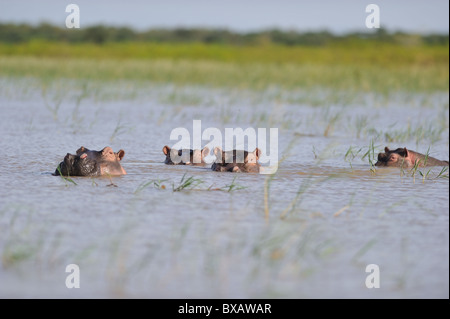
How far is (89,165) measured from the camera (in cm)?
745

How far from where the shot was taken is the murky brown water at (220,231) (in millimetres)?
4199

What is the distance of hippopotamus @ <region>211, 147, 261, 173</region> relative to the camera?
8.09 meters

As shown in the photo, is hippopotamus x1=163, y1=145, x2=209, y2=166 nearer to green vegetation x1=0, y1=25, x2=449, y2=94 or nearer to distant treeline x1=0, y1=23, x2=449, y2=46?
green vegetation x1=0, y1=25, x2=449, y2=94

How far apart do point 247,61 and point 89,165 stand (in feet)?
106

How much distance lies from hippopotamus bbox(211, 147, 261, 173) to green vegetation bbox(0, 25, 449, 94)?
12424 mm

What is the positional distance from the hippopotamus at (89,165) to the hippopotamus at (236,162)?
44.9 inches

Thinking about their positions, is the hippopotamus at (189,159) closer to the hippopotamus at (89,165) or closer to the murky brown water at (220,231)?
the murky brown water at (220,231)

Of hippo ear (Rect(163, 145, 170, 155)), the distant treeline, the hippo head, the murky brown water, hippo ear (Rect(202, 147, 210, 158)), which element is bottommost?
the murky brown water

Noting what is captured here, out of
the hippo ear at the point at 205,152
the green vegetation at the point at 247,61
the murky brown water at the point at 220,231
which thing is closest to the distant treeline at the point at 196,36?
the green vegetation at the point at 247,61

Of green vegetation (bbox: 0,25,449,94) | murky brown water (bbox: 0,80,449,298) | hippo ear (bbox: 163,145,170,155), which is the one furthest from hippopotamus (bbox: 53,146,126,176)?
green vegetation (bbox: 0,25,449,94)

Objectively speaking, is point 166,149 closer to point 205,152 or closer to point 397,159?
point 205,152

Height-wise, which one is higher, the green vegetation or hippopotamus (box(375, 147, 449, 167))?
the green vegetation

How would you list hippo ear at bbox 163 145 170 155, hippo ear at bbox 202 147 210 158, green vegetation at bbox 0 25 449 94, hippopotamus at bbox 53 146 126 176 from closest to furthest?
1. hippopotamus at bbox 53 146 126 176
2. hippo ear at bbox 163 145 170 155
3. hippo ear at bbox 202 147 210 158
4. green vegetation at bbox 0 25 449 94

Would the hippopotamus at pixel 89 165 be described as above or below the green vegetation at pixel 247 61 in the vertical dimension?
below
